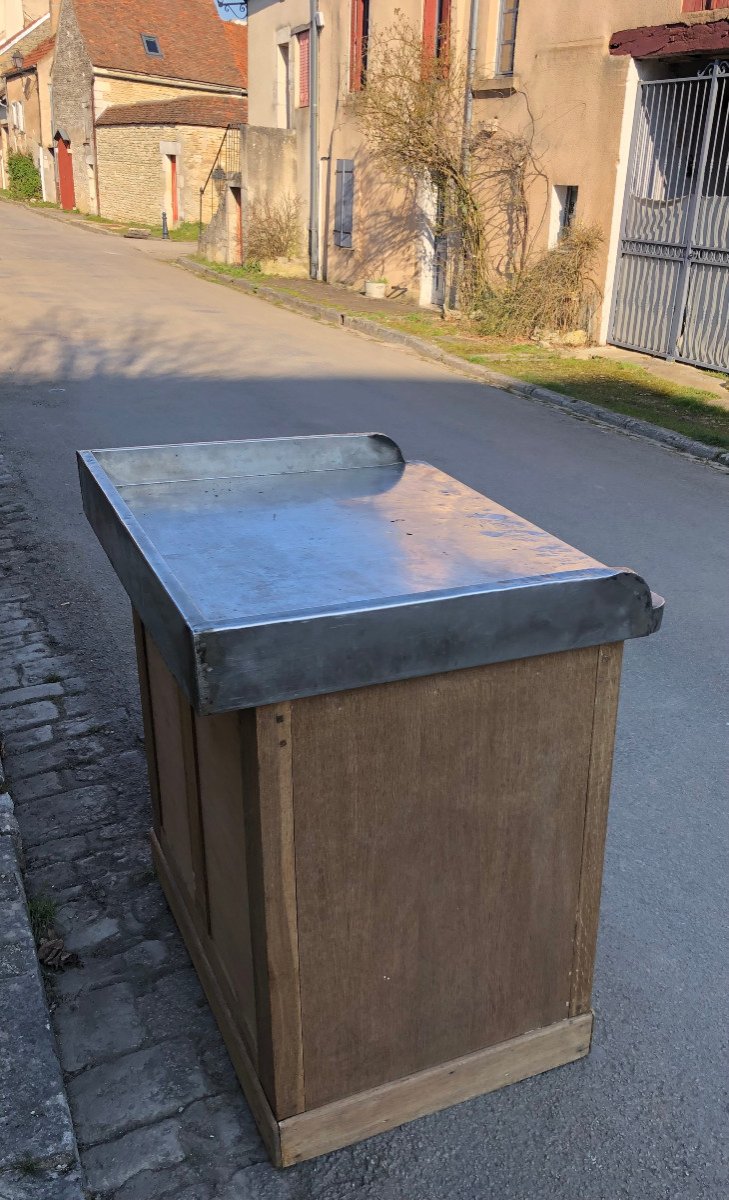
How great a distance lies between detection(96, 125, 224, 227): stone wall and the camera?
31016mm

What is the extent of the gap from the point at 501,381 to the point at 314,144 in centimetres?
1164

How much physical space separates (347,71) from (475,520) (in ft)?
64.4

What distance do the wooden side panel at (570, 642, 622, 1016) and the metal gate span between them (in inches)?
427

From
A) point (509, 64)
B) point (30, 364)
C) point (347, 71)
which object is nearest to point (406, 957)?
point (30, 364)

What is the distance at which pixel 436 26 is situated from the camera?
16.5 metres

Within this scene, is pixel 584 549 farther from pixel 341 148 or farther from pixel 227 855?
pixel 341 148

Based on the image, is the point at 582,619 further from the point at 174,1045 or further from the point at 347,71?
Result: the point at 347,71

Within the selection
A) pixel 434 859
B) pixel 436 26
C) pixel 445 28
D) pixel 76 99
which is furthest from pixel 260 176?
pixel 434 859

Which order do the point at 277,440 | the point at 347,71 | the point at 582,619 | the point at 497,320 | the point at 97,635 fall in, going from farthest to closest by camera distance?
the point at 347,71 < the point at 497,320 < the point at 97,635 < the point at 277,440 < the point at 582,619

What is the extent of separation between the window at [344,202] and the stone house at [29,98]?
2657 cm

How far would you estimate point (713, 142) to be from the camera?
41.2 feet

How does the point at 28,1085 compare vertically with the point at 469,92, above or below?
below

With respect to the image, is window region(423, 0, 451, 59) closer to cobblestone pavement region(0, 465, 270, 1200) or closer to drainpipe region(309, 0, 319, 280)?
drainpipe region(309, 0, 319, 280)


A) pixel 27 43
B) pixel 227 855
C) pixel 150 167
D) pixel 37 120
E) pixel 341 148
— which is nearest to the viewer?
pixel 227 855
